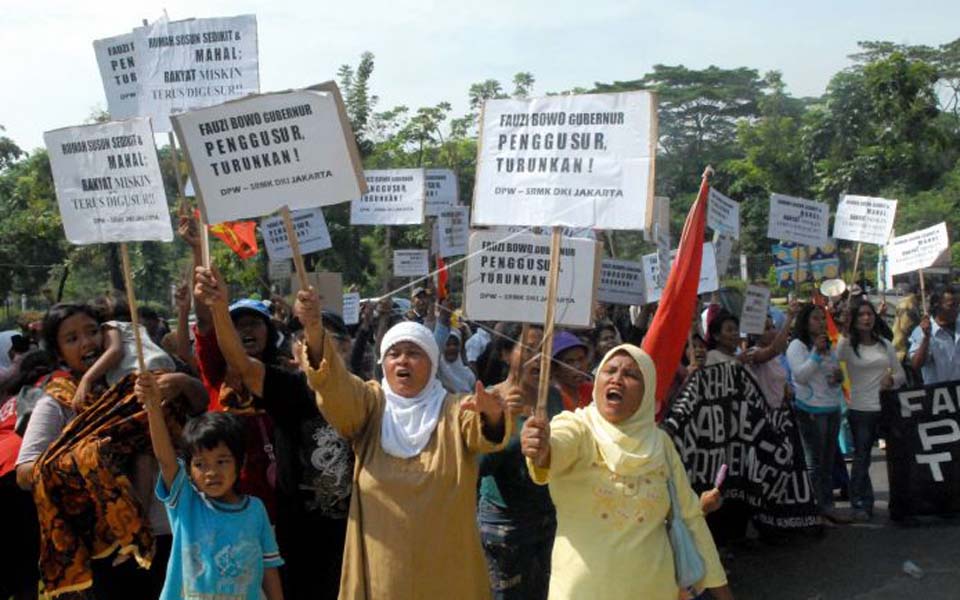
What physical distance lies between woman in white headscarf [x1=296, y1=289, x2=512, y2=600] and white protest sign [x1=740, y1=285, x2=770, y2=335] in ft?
18.1

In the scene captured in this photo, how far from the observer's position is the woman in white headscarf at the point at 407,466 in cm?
379

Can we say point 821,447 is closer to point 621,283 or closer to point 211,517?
point 621,283

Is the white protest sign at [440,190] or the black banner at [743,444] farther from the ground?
the white protest sign at [440,190]

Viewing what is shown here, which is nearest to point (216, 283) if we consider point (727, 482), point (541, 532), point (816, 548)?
point (541, 532)

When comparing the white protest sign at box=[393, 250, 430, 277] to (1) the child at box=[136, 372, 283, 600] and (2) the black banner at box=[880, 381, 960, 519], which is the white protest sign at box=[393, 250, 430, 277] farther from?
(1) the child at box=[136, 372, 283, 600]

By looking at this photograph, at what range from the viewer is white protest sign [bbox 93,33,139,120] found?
5.64 metres

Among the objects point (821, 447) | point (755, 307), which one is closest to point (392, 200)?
point (755, 307)

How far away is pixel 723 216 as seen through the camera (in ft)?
31.9

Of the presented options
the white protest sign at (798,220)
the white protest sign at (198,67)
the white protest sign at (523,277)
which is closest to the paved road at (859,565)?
the white protest sign at (523,277)

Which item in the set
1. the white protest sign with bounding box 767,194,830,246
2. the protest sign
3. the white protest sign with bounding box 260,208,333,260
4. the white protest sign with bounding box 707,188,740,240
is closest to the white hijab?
the white protest sign with bounding box 707,188,740,240

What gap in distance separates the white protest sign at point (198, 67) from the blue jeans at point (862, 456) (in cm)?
520

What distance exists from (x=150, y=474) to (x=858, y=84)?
38621 millimetres

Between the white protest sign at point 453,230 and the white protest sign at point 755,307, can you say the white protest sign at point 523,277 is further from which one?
the white protest sign at point 453,230

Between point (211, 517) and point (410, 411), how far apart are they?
0.83m
